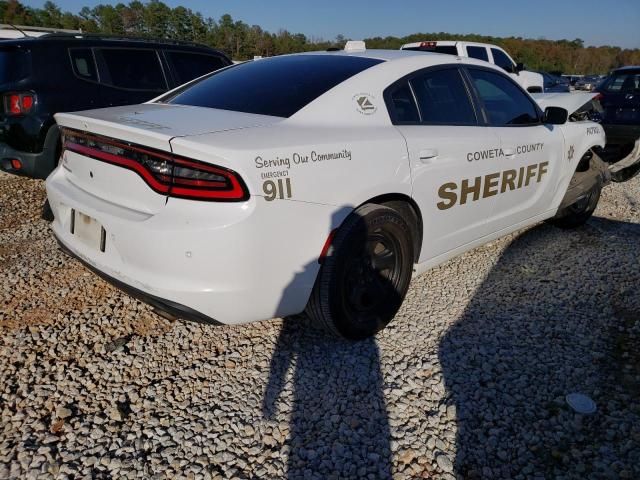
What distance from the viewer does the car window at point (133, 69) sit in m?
5.04

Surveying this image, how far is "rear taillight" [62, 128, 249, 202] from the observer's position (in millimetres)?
1834

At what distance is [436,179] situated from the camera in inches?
104

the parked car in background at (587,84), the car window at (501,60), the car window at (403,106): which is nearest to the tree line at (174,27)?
the parked car in background at (587,84)

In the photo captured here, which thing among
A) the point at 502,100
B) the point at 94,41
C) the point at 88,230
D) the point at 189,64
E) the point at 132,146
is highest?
the point at 94,41

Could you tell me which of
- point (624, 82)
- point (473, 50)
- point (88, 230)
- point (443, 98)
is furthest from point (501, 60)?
point (88, 230)

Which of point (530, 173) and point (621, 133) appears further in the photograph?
point (621, 133)

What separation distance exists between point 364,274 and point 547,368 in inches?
42.8

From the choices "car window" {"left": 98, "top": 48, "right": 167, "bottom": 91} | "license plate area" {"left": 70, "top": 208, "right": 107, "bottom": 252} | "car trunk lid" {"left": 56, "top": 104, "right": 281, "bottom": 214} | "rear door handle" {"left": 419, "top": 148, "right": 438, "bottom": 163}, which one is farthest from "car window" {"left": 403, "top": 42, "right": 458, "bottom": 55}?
"license plate area" {"left": 70, "top": 208, "right": 107, "bottom": 252}

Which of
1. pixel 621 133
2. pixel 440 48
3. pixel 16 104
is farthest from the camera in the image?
pixel 440 48

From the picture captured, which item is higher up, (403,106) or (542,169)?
(403,106)

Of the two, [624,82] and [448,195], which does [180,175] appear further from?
[624,82]

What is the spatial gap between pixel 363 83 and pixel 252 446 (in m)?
1.87

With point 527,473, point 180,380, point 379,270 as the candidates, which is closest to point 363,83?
point 379,270

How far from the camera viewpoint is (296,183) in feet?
6.58
